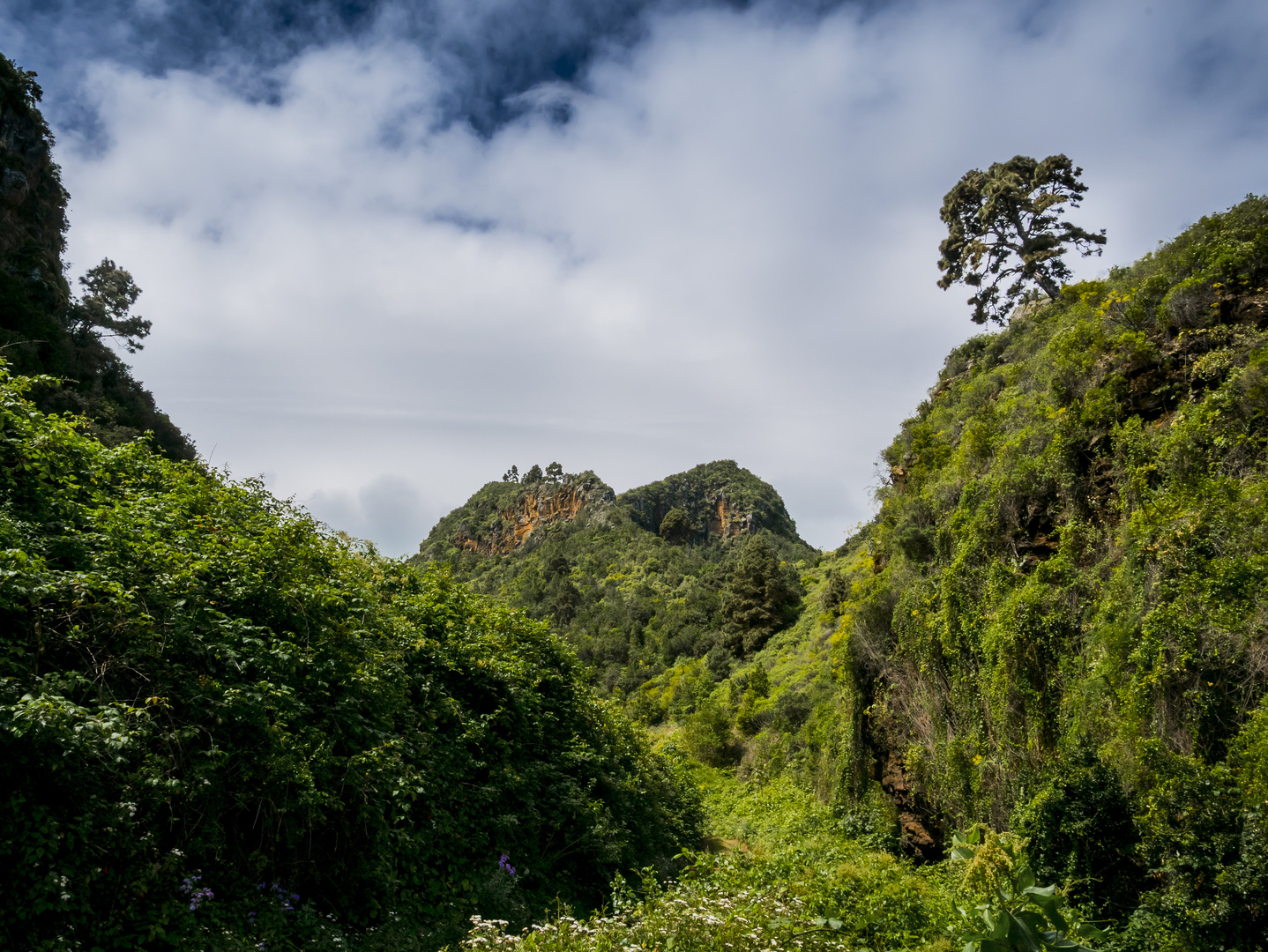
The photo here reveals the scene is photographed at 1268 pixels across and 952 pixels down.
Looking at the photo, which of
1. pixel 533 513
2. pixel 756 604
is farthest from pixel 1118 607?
pixel 533 513

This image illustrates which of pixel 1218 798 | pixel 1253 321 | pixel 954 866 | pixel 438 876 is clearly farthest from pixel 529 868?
pixel 1253 321

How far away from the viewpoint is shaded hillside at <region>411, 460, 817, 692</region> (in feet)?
129

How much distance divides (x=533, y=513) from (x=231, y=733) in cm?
9548

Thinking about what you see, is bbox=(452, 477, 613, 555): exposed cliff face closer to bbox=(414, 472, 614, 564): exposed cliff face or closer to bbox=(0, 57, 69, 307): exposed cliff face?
bbox=(414, 472, 614, 564): exposed cliff face

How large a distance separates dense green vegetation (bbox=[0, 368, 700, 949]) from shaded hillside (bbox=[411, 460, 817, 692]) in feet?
9.73

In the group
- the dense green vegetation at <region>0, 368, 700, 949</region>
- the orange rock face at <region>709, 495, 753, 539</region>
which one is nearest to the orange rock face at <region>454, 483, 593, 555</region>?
the orange rock face at <region>709, 495, 753, 539</region>

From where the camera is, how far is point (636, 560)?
224 feet

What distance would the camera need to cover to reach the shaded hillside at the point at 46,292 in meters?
19.2

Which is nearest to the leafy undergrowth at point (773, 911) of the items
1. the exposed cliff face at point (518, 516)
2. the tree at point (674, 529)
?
the tree at point (674, 529)

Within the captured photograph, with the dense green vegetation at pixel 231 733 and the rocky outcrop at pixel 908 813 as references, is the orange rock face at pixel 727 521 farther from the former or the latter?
the dense green vegetation at pixel 231 733

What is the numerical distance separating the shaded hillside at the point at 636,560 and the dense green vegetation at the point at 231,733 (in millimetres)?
2964

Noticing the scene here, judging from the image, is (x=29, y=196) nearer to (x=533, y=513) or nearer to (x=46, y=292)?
(x=46, y=292)

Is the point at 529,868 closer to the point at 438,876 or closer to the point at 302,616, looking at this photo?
the point at 438,876

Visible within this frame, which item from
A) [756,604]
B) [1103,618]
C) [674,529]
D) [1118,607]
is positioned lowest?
[1103,618]
